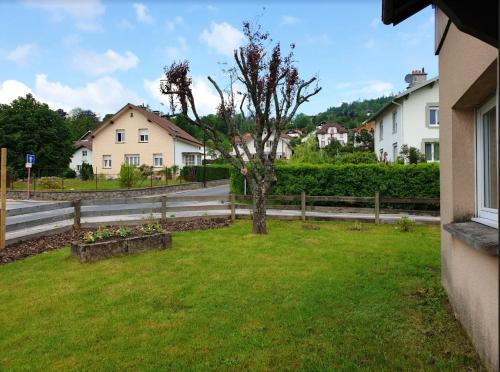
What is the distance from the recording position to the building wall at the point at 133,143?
40219 millimetres

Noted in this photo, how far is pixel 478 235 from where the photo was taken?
3.44 meters

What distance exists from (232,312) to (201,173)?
108 ft

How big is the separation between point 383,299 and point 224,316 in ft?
6.95

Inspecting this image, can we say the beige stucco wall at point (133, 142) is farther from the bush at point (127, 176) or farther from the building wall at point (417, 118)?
the building wall at point (417, 118)

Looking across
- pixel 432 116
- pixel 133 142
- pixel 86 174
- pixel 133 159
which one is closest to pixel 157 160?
pixel 133 159

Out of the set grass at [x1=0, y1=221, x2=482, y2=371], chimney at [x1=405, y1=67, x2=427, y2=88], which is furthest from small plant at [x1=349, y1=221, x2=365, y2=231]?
chimney at [x1=405, y1=67, x2=427, y2=88]

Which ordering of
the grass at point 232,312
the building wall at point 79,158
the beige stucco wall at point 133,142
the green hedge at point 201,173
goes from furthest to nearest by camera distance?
the building wall at point 79,158 < the beige stucco wall at point 133,142 < the green hedge at point 201,173 < the grass at point 232,312

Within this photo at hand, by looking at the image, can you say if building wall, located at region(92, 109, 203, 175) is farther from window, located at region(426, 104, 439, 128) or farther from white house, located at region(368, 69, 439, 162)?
window, located at region(426, 104, 439, 128)

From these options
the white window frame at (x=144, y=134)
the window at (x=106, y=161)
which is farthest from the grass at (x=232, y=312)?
the window at (x=106, y=161)

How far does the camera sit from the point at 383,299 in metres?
5.25

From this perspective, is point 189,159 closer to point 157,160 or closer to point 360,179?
point 157,160

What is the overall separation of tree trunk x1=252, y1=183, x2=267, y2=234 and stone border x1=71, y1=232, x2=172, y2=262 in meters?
2.81

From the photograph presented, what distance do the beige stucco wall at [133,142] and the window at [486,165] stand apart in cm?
3761

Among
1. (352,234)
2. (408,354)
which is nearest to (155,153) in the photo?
(352,234)
